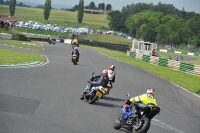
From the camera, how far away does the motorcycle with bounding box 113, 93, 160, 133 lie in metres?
11.2

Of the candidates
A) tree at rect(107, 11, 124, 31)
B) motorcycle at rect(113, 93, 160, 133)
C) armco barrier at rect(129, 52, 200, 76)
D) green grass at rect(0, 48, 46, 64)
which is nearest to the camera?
motorcycle at rect(113, 93, 160, 133)

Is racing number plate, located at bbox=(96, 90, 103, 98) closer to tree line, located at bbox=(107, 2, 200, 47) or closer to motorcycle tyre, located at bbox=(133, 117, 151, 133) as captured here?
motorcycle tyre, located at bbox=(133, 117, 151, 133)

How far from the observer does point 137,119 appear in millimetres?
11586

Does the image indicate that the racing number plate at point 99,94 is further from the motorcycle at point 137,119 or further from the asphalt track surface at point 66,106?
the motorcycle at point 137,119

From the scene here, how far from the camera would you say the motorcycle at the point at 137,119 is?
11188 mm

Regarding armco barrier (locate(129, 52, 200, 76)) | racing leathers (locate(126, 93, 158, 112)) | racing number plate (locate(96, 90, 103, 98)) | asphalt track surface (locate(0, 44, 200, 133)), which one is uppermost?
racing leathers (locate(126, 93, 158, 112))

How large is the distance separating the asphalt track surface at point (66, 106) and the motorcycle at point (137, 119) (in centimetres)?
28

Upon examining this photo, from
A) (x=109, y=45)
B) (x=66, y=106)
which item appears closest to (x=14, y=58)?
(x=66, y=106)

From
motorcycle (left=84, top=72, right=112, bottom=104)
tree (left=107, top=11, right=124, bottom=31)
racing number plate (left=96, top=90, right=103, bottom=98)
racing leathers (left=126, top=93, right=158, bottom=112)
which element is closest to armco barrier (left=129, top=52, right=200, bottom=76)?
motorcycle (left=84, top=72, right=112, bottom=104)

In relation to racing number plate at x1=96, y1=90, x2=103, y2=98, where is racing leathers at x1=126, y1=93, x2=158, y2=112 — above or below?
above

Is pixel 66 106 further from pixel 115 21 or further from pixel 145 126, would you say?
pixel 115 21

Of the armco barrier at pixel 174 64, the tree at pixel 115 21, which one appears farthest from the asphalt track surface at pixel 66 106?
the tree at pixel 115 21

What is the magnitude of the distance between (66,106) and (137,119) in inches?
136

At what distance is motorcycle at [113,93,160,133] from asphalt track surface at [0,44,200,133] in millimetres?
276
